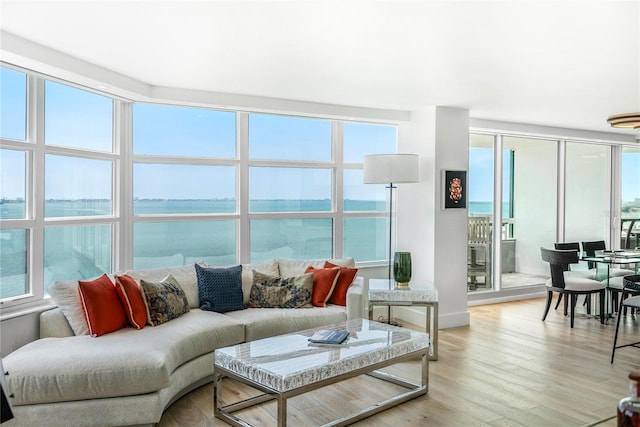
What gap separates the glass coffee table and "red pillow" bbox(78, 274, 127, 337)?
0.90 meters

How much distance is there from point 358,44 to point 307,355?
2.06 metres

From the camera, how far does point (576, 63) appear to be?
3732 millimetres

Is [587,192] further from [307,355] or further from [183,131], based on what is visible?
[307,355]

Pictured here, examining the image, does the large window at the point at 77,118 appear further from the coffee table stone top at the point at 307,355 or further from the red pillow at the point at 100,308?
the coffee table stone top at the point at 307,355

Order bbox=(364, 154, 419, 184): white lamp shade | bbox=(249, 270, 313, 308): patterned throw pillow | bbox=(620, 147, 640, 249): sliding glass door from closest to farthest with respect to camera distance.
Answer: bbox=(249, 270, 313, 308): patterned throw pillow, bbox=(364, 154, 419, 184): white lamp shade, bbox=(620, 147, 640, 249): sliding glass door

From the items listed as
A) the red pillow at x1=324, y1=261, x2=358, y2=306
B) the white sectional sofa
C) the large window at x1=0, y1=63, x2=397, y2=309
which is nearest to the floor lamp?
the large window at x1=0, y1=63, x2=397, y2=309

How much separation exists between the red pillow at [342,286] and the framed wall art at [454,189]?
1419 mm

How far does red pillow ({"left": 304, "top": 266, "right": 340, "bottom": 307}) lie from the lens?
4.75 metres

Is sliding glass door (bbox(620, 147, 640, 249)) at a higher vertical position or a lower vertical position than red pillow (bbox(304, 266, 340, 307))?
higher

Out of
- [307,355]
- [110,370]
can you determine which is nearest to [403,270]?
[307,355]

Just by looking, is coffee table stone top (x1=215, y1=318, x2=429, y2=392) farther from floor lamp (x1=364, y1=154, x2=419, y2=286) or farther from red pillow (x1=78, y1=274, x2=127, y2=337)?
floor lamp (x1=364, y1=154, x2=419, y2=286)

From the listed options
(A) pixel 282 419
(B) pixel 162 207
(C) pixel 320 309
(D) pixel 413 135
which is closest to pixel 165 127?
(B) pixel 162 207

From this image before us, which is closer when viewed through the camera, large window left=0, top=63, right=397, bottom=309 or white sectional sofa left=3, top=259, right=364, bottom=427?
white sectional sofa left=3, top=259, right=364, bottom=427

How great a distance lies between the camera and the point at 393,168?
515cm
